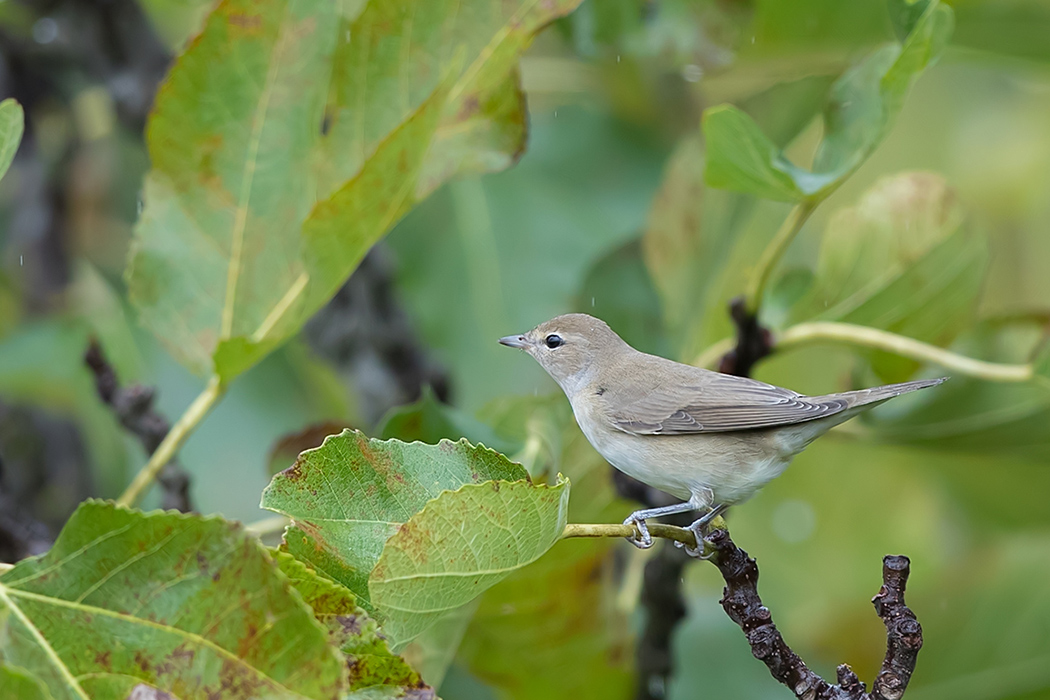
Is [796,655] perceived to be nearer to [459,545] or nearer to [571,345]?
[459,545]

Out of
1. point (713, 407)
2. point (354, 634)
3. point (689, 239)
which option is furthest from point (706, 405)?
point (354, 634)

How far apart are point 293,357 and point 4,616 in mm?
2157

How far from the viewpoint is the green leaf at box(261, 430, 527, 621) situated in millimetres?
1564

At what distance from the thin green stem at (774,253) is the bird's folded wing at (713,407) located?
21cm

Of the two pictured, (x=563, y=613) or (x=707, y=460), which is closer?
(x=707, y=460)

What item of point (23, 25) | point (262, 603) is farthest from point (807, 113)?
point (23, 25)

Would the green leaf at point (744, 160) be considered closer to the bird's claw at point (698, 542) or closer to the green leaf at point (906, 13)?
the green leaf at point (906, 13)

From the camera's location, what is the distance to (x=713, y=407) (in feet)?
8.25

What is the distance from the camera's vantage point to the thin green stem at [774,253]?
2.37 metres

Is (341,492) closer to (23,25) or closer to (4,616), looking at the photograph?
(4,616)

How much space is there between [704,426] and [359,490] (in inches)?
44.5

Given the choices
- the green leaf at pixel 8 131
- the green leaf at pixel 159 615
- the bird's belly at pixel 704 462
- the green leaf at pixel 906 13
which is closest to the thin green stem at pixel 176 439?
the green leaf at pixel 8 131

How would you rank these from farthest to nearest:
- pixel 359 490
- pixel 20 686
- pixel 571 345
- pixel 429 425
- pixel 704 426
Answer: pixel 571 345 < pixel 704 426 < pixel 429 425 < pixel 359 490 < pixel 20 686

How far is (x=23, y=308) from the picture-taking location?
3625 mm
